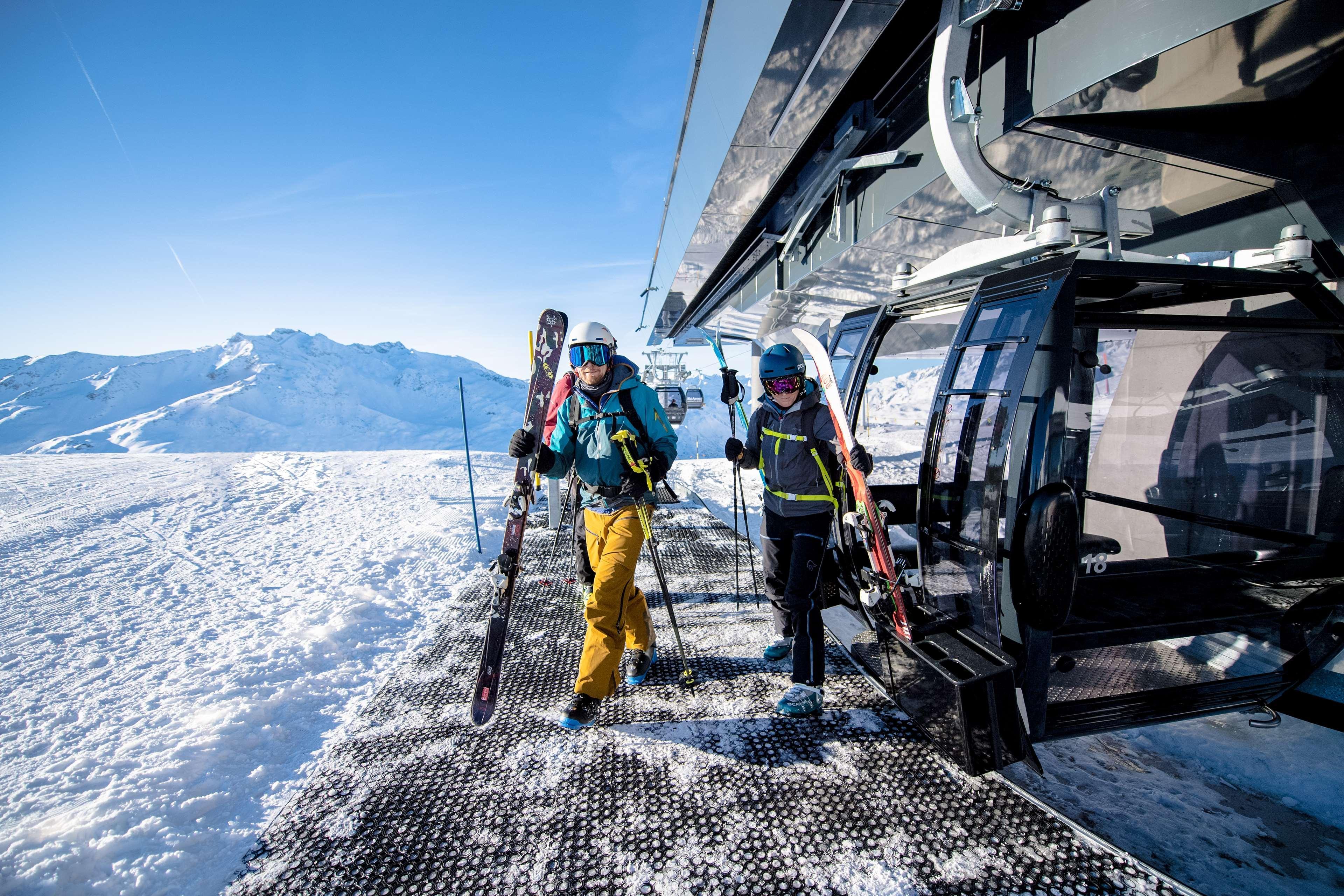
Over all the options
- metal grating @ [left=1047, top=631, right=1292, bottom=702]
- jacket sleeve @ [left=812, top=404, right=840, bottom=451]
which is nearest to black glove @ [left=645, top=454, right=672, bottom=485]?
jacket sleeve @ [left=812, top=404, right=840, bottom=451]

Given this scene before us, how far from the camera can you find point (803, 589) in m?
2.95

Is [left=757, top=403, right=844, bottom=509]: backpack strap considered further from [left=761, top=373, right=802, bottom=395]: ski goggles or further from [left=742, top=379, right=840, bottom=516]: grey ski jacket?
[left=761, top=373, right=802, bottom=395]: ski goggles

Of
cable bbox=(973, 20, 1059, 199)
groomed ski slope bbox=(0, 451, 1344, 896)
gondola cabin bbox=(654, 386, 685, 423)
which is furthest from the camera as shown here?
gondola cabin bbox=(654, 386, 685, 423)

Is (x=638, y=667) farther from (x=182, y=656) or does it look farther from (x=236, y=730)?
(x=182, y=656)

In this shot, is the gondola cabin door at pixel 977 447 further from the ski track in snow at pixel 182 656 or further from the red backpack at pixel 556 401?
the ski track in snow at pixel 182 656

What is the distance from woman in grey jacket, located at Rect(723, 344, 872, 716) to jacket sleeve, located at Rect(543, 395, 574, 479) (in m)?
1.25

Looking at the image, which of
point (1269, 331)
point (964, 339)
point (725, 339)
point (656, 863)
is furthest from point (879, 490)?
point (725, 339)

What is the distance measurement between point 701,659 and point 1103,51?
4.09 meters

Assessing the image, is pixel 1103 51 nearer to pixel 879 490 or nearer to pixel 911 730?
pixel 879 490

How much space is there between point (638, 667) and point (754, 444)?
167 cm

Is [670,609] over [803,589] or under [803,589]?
under

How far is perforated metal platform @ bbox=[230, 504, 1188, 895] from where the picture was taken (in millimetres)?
1937

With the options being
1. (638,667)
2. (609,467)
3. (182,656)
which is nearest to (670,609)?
(638,667)

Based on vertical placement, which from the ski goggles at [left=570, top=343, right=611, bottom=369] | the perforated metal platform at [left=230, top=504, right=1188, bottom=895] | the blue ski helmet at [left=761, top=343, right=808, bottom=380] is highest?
the ski goggles at [left=570, top=343, right=611, bottom=369]
